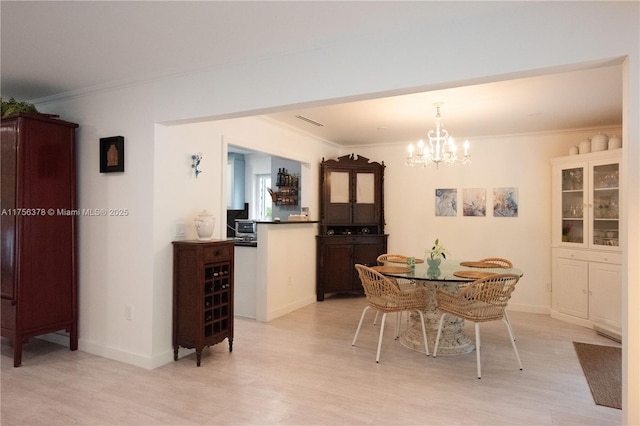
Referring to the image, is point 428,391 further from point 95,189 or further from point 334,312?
point 95,189

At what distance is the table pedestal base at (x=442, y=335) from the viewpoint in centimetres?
371

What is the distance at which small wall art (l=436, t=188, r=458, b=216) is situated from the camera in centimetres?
590

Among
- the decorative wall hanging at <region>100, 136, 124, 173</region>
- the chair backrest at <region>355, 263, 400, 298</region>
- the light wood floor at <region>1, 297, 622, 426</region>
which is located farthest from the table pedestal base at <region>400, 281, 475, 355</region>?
the decorative wall hanging at <region>100, 136, 124, 173</region>

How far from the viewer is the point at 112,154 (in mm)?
3480

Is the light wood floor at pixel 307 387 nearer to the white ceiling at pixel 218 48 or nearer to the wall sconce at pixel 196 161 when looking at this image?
the wall sconce at pixel 196 161

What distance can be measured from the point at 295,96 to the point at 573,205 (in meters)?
4.13

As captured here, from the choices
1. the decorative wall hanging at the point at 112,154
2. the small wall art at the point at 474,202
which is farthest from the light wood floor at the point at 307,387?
the small wall art at the point at 474,202

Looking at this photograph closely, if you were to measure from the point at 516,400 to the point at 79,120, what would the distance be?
444 centimetres

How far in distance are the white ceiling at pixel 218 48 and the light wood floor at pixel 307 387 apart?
2244mm

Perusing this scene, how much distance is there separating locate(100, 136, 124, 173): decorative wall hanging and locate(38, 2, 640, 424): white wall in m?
0.08

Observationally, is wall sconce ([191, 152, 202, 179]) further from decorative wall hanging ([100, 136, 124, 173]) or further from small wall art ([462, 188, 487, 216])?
small wall art ([462, 188, 487, 216])

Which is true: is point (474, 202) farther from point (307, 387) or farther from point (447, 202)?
point (307, 387)

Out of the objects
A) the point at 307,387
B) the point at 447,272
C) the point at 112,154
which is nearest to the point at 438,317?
the point at 447,272

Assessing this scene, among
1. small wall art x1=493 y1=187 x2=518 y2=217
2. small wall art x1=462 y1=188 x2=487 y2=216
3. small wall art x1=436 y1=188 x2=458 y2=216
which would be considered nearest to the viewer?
Result: small wall art x1=493 y1=187 x2=518 y2=217
